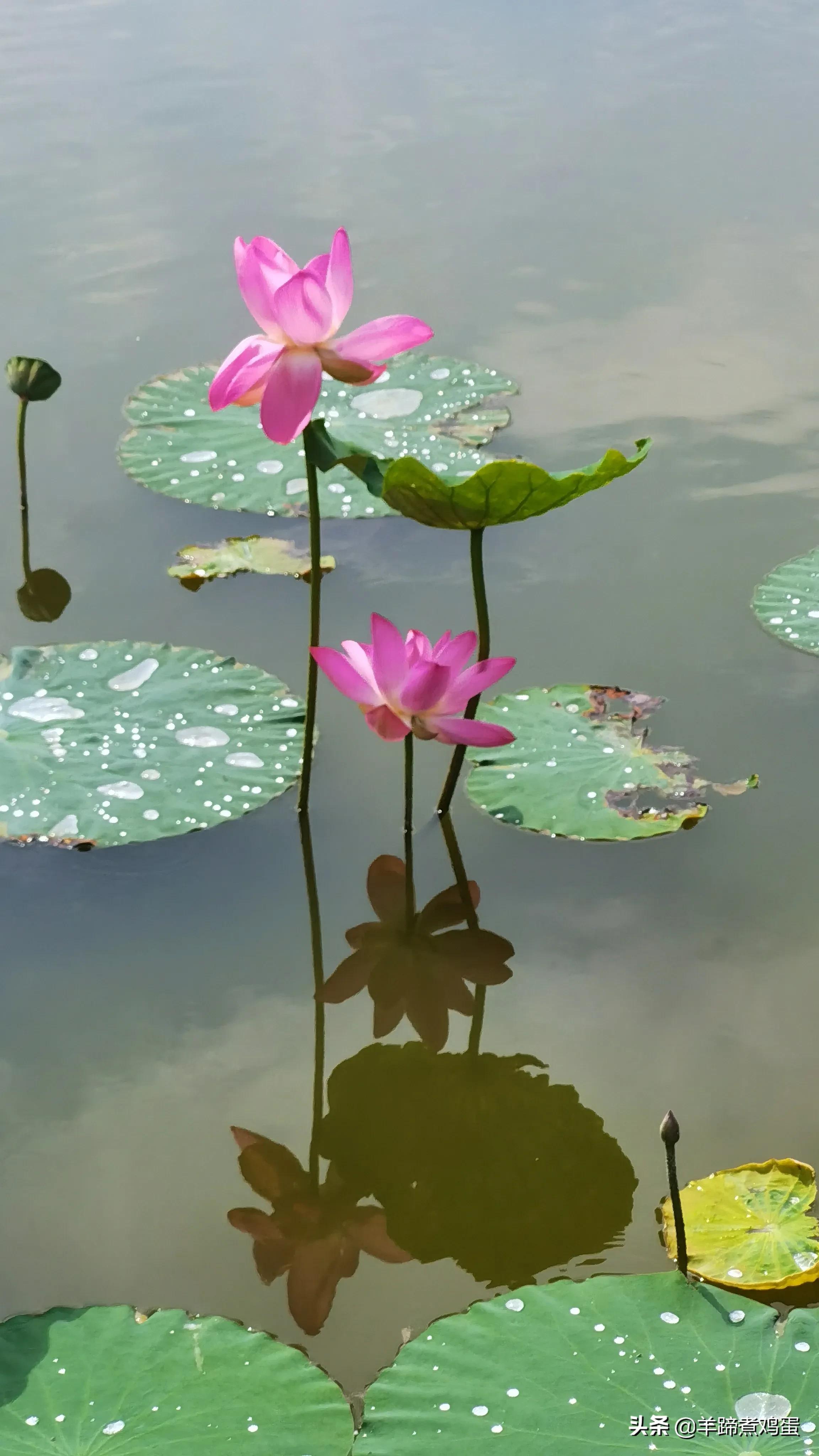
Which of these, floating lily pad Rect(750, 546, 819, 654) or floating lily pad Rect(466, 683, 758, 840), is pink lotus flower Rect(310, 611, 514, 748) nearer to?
floating lily pad Rect(466, 683, 758, 840)

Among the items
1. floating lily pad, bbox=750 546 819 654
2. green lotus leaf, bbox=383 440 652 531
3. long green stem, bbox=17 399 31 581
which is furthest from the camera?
long green stem, bbox=17 399 31 581

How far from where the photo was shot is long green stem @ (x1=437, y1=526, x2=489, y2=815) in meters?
1.83

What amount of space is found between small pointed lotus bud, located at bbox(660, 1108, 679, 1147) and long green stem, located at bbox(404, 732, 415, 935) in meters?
0.65

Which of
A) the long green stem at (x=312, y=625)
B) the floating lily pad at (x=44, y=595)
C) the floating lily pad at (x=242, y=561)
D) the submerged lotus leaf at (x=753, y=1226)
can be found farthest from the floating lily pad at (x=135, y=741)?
the submerged lotus leaf at (x=753, y=1226)

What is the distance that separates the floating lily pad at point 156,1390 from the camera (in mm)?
1166

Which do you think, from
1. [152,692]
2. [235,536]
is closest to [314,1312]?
[152,692]

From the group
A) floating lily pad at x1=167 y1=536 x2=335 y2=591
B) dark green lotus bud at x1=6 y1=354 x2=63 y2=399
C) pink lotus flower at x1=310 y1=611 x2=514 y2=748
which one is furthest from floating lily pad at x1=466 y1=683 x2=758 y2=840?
dark green lotus bud at x1=6 y1=354 x2=63 y2=399

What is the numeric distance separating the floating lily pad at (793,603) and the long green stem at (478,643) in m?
0.57

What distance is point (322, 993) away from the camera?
1738 millimetres

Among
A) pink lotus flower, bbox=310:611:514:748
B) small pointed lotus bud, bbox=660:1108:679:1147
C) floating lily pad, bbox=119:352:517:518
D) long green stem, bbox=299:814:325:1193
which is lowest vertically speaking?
long green stem, bbox=299:814:325:1193

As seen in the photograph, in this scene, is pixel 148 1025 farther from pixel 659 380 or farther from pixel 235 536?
pixel 659 380

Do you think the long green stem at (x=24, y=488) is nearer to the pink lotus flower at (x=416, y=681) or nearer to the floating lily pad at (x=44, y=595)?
the floating lily pad at (x=44, y=595)

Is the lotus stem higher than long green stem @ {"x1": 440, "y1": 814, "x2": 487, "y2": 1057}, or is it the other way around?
the lotus stem

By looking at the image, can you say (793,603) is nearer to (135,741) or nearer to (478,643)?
(478,643)
